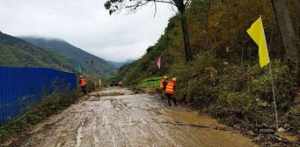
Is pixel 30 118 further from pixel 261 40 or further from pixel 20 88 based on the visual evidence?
pixel 261 40

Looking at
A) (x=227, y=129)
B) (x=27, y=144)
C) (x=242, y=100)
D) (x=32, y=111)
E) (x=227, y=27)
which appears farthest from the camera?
(x=227, y=27)

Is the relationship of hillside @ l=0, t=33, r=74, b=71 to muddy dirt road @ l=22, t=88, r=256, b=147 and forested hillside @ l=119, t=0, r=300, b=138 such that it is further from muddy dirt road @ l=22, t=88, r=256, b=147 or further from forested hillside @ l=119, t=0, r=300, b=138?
muddy dirt road @ l=22, t=88, r=256, b=147

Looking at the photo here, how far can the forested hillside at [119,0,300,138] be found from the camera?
11.2 metres

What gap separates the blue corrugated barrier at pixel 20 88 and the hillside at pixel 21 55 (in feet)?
314

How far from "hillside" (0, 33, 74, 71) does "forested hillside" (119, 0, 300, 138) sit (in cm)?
9643

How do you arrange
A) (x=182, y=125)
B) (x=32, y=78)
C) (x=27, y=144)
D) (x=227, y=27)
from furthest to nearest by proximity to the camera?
(x=227, y=27) < (x=32, y=78) < (x=182, y=125) < (x=27, y=144)

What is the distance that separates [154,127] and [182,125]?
3.06 feet

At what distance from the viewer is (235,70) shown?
15.9 m

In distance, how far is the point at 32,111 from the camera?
47.4 feet

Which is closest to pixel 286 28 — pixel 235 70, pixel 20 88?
pixel 235 70

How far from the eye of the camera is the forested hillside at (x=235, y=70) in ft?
36.9

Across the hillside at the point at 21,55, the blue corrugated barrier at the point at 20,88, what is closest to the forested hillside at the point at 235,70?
the blue corrugated barrier at the point at 20,88

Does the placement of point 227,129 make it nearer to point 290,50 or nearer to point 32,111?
point 290,50

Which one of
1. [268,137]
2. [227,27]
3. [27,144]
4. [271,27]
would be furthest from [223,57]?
[27,144]
